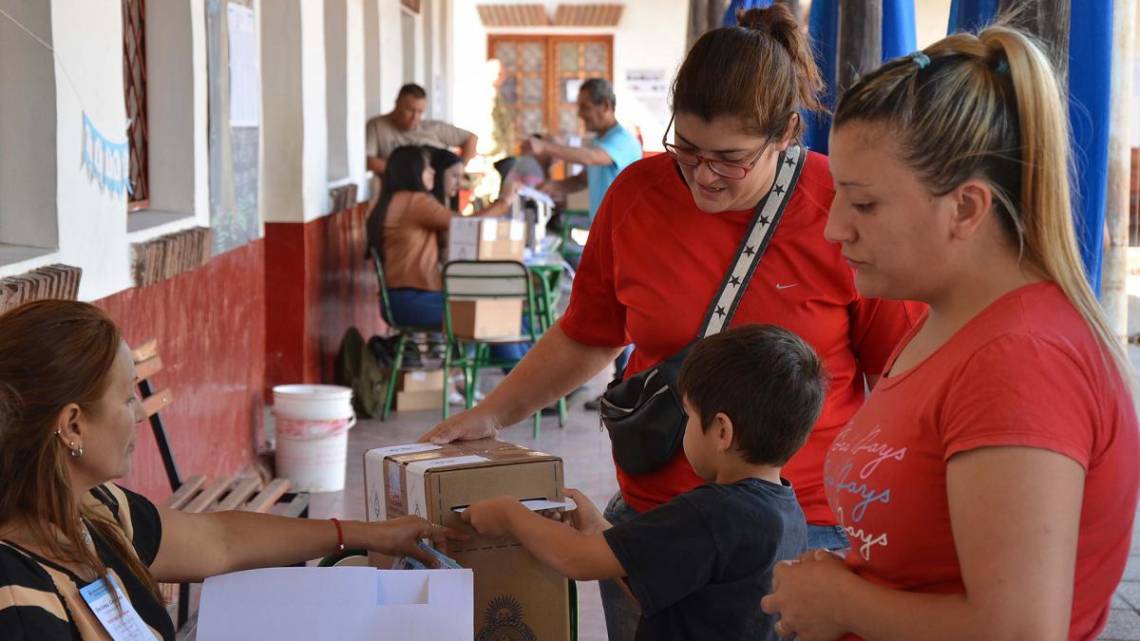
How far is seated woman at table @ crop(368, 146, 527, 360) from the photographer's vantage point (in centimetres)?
731

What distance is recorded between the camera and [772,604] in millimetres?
1454

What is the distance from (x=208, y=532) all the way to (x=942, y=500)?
1.21m

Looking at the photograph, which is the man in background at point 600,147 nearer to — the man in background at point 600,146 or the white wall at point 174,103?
the man in background at point 600,146

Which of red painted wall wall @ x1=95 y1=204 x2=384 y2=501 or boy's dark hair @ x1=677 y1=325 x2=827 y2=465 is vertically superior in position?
boy's dark hair @ x1=677 y1=325 x2=827 y2=465

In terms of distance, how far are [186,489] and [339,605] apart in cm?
238

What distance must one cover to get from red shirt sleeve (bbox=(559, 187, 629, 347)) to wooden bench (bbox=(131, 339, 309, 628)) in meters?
1.62

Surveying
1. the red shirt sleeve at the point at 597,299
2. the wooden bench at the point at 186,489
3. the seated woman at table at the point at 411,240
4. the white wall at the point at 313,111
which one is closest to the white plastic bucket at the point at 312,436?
the white wall at the point at 313,111

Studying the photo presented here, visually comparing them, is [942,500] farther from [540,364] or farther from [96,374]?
[540,364]

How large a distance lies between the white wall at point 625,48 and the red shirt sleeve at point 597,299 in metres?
17.7

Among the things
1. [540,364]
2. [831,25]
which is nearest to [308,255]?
[831,25]

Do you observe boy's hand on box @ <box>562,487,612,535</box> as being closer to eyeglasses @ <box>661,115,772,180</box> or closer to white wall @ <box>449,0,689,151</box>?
eyeglasses @ <box>661,115,772,180</box>

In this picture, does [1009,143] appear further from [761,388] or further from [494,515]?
[494,515]

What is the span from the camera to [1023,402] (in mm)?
1175

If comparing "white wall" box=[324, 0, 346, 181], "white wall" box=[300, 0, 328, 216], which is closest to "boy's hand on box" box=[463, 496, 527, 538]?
"white wall" box=[300, 0, 328, 216]
